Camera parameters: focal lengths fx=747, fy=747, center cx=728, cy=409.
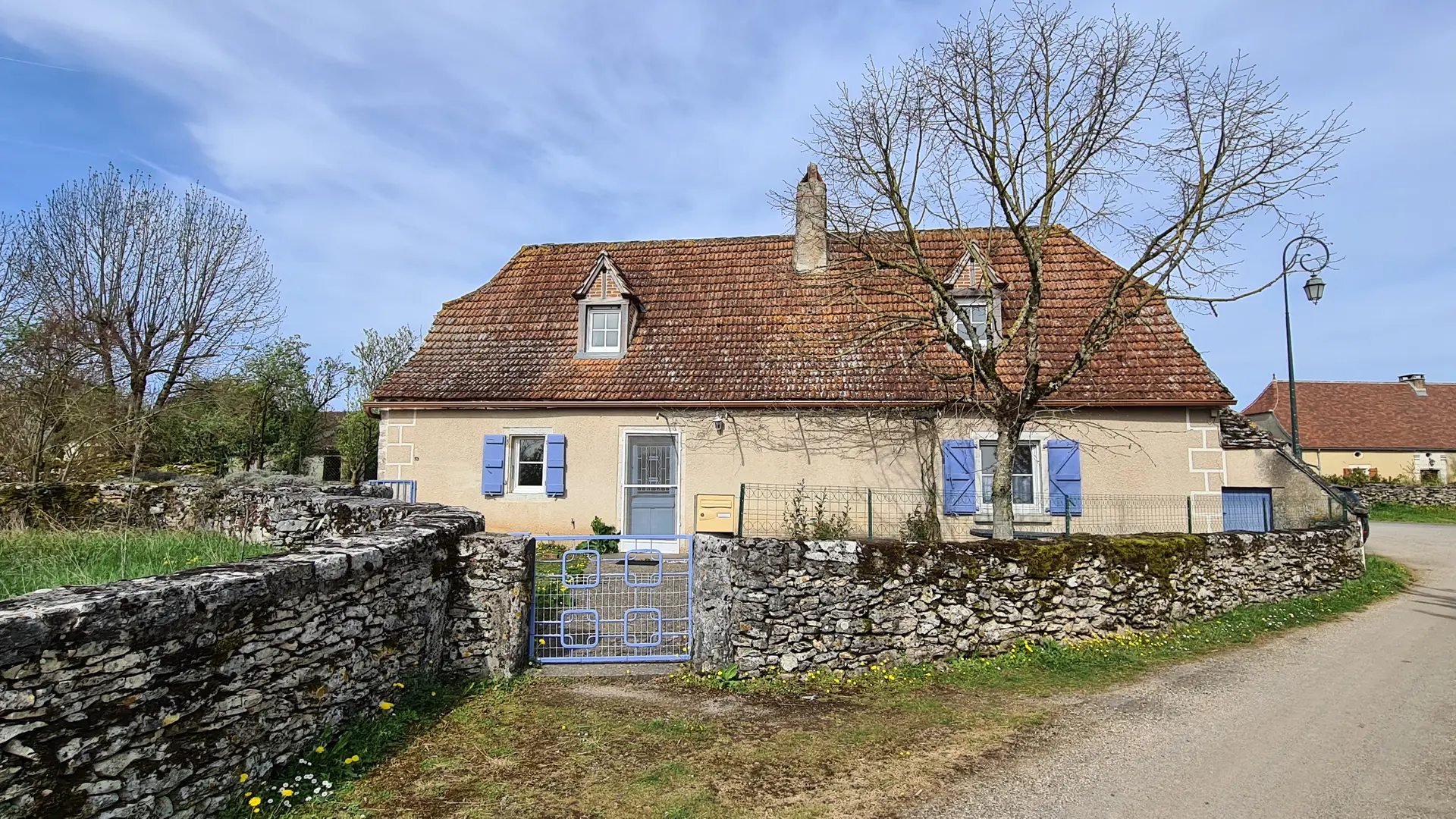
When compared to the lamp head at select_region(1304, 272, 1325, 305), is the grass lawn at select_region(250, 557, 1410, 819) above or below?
below

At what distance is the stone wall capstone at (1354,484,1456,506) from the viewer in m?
26.7

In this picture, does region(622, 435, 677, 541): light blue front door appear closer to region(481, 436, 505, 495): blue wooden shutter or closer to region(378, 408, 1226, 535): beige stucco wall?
region(378, 408, 1226, 535): beige stucco wall

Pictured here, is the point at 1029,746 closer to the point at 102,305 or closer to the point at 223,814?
the point at 223,814

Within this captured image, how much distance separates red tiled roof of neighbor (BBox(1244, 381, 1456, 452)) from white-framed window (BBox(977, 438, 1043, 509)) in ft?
95.6

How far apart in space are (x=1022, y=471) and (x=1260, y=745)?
8.08 meters

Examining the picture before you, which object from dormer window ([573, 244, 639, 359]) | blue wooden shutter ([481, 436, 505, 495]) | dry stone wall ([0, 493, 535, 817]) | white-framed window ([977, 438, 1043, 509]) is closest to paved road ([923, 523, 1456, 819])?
Result: dry stone wall ([0, 493, 535, 817])

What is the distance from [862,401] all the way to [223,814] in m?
10.6

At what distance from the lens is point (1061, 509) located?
12.8 metres

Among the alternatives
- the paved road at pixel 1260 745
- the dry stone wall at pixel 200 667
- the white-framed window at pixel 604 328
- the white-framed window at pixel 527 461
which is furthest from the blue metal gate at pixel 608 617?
the white-framed window at pixel 604 328

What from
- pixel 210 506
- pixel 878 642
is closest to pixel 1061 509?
pixel 878 642

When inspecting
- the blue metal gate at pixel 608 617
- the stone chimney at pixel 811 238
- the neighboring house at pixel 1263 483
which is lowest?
the blue metal gate at pixel 608 617

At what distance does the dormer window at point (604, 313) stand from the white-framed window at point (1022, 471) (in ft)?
23.2

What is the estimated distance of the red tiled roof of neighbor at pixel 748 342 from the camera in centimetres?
1332

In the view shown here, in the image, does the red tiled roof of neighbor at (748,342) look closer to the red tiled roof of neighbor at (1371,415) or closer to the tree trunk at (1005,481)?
the tree trunk at (1005,481)
